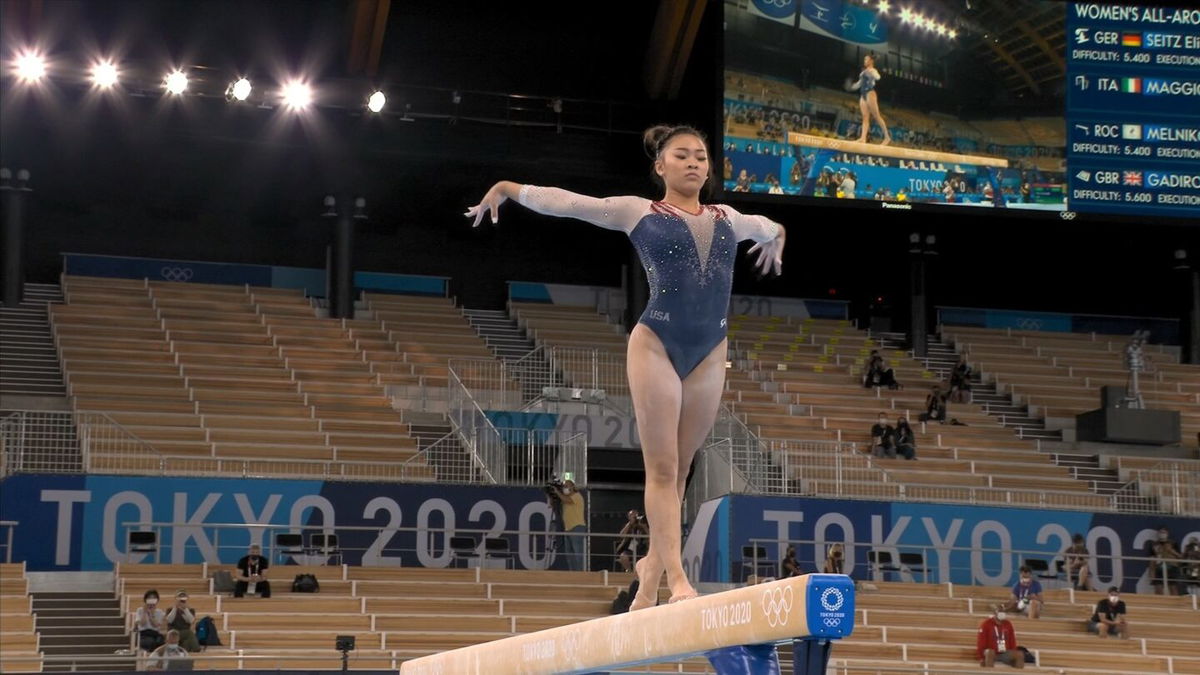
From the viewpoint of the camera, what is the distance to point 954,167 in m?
22.8

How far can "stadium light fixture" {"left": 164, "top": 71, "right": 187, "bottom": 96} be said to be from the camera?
2138 centimetres

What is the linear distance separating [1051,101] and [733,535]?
8.76 meters

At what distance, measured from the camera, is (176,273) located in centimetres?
2550

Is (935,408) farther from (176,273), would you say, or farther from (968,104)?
(176,273)

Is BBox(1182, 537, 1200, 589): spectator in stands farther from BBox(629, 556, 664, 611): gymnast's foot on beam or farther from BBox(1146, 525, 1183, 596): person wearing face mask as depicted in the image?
BBox(629, 556, 664, 611): gymnast's foot on beam

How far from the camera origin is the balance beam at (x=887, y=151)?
22.3 metres

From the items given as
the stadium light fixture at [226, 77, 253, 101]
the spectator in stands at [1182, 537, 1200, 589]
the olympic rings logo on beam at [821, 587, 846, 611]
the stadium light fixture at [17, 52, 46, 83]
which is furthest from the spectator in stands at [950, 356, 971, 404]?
the olympic rings logo on beam at [821, 587, 846, 611]

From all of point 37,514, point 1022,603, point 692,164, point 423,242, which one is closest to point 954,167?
point 1022,603

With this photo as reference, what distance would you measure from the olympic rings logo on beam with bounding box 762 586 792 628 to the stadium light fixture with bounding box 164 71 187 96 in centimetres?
1788

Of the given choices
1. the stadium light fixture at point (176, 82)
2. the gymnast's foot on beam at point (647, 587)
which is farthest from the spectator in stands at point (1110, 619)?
the stadium light fixture at point (176, 82)

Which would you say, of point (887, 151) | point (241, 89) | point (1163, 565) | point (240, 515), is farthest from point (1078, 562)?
point (241, 89)

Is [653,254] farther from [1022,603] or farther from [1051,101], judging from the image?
[1051,101]

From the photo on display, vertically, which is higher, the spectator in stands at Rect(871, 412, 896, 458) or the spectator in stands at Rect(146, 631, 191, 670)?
the spectator in stands at Rect(871, 412, 896, 458)

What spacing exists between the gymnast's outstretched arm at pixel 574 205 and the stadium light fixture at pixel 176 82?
52.3 ft
